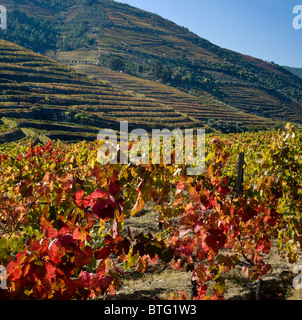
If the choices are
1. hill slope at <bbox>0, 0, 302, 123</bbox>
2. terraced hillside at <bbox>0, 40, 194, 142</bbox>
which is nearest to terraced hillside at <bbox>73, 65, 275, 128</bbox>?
hill slope at <bbox>0, 0, 302, 123</bbox>

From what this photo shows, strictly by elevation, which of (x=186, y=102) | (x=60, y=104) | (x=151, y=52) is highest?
(x=151, y=52)

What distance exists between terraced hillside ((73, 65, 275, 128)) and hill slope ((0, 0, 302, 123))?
676 cm

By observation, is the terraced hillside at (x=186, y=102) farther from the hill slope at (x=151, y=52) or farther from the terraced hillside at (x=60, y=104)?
the terraced hillside at (x=60, y=104)

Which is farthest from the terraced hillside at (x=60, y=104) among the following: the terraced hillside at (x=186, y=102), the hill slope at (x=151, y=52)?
the hill slope at (x=151, y=52)

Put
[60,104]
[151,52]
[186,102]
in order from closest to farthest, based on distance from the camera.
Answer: [60,104] → [186,102] → [151,52]

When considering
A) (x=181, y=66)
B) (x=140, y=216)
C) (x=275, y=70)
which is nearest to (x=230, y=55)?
(x=275, y=70)

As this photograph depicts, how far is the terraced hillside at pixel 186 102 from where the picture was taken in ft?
205

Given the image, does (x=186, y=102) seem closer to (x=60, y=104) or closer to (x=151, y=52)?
(x=60, y=104)

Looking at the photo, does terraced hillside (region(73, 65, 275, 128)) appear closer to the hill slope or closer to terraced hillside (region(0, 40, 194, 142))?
the hill slope

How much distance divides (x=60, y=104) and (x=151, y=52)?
74675mm

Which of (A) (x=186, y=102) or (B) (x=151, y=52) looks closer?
(A) (x=186, y=102)

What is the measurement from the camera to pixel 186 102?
7138cm

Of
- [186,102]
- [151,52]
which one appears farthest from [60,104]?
[151,52]
